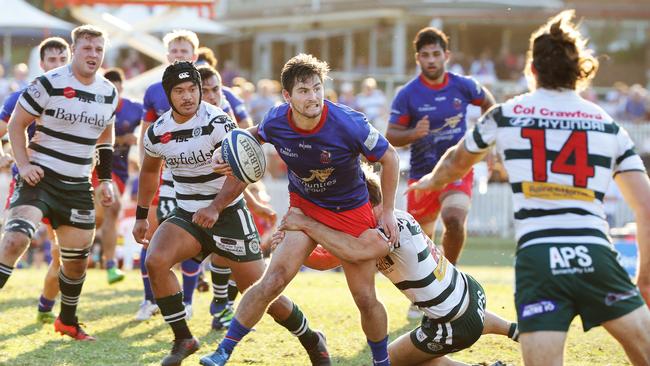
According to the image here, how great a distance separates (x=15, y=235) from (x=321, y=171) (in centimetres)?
254

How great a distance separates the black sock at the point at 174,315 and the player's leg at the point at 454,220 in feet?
10.7

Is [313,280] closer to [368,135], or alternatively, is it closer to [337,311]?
[337,311]

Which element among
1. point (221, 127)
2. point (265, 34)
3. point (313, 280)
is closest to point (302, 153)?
point (221, 127)

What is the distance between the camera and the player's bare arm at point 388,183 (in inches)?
260

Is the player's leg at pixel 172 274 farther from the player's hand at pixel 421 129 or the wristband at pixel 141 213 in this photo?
the player's hand at pixel 421 129

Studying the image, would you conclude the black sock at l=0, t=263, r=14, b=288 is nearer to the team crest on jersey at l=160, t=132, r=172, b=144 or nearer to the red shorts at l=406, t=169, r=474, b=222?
the team crest on jersey at l=160, t=132, r=172, b=144

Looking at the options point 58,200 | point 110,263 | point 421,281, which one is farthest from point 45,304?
point 421,281

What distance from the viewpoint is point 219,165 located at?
22.2 ft

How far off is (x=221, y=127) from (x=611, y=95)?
2034 cm

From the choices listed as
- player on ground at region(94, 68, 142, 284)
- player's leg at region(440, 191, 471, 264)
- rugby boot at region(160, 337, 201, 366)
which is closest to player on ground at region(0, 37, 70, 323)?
player on ground at region(94, 68, 142, 284)

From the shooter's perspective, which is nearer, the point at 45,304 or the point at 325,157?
the point at 325,157

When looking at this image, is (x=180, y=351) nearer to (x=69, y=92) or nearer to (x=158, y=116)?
(x=69, y=92)

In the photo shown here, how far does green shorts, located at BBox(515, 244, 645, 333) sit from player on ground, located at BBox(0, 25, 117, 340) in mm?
4223

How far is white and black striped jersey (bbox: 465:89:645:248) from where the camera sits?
518 centimetres
